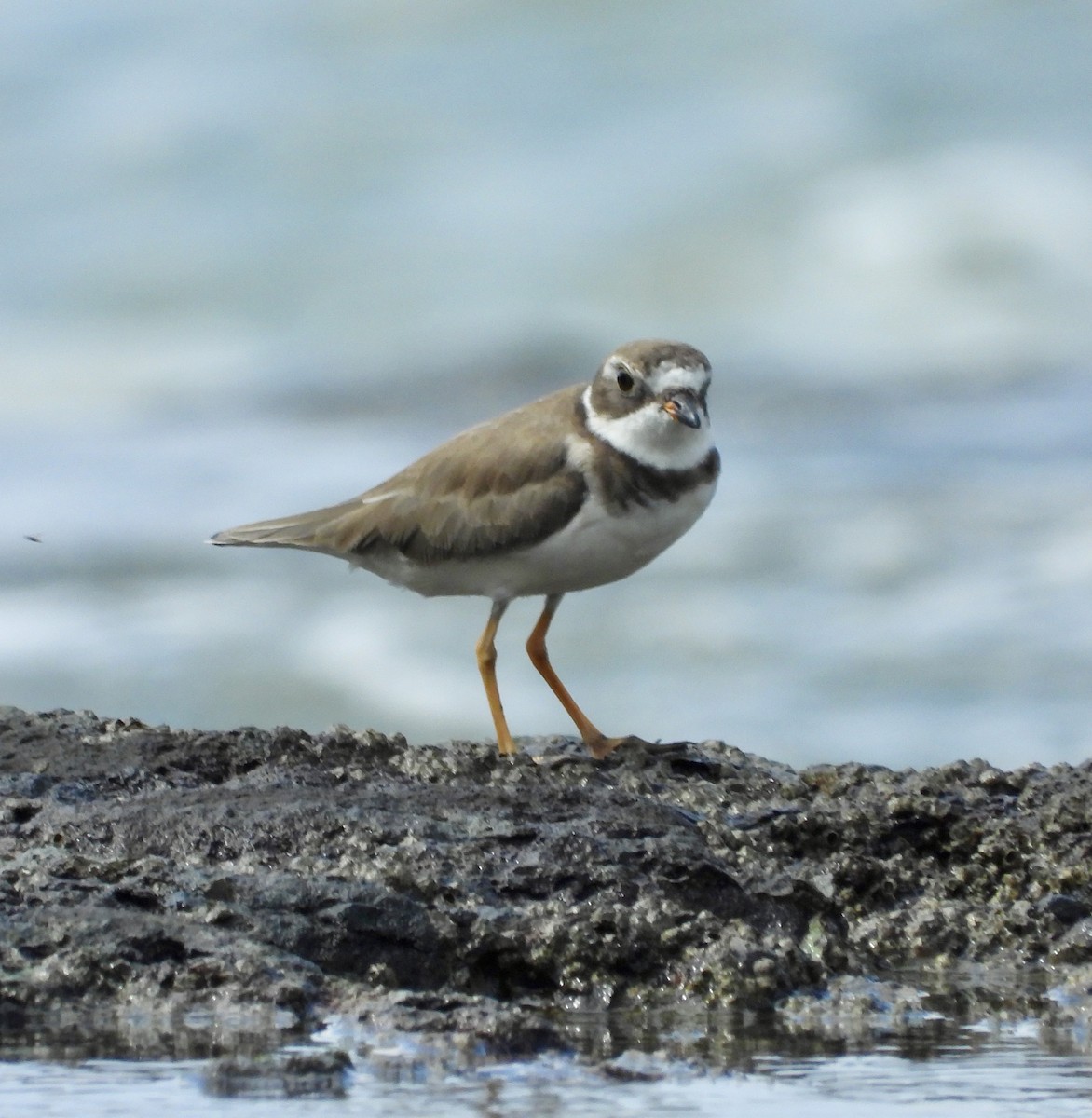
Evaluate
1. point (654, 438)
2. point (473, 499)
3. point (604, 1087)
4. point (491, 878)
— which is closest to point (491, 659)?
point (473, 499)

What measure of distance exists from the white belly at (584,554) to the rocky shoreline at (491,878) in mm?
1152

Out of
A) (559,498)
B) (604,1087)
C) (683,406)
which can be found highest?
(683,406)

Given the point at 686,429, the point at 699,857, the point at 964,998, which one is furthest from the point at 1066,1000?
the point at 686,429

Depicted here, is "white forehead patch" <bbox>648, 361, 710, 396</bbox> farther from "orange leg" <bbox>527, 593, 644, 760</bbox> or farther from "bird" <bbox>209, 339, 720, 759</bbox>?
"orange leg" <bbox>527, 593, 644, 760</bbox>

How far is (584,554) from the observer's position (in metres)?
7.16

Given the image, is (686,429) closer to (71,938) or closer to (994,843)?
(994,843)

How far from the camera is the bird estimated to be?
7.13 m

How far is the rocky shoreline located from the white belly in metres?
1.15

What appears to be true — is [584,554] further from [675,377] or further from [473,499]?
[675,377]

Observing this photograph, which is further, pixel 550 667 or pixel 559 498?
pixel 550 667

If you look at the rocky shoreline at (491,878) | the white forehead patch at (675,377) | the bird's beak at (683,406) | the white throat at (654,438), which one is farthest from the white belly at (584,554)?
the rocky shoreline at (491,878)

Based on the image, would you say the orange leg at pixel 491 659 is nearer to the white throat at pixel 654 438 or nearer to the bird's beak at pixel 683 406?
the white throat at pixel 654 438

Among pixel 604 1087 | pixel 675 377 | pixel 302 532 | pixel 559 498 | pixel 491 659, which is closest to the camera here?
pixel 604 1087

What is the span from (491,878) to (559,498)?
257cm
